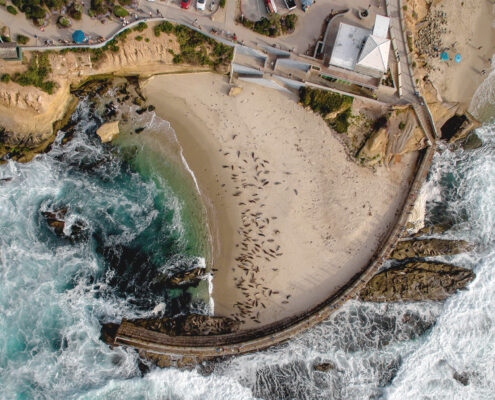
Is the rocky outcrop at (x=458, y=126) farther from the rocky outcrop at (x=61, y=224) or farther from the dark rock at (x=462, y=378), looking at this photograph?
the rocky outcrop at (x=61, y=224)

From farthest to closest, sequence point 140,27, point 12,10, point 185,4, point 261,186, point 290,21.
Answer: point 261,186 < point 290,21 < point 140,27 < point 185,4 < point 12,10

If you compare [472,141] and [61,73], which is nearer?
[61,73]

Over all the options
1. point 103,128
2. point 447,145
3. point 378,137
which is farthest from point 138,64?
point 447,145

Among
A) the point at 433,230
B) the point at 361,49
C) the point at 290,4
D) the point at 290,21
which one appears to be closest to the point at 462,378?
the point at 433,230

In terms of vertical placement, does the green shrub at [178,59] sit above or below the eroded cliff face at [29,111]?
above

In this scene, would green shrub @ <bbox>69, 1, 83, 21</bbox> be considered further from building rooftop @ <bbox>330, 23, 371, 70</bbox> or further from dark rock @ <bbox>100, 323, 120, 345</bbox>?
dark rock @ <bbox>100, 323, 120, 345</bbox>

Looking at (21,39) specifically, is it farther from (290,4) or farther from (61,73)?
(290,4)

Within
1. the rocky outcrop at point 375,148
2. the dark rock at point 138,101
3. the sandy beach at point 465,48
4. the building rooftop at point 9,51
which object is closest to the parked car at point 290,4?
the rocky outcrop at point 375,148

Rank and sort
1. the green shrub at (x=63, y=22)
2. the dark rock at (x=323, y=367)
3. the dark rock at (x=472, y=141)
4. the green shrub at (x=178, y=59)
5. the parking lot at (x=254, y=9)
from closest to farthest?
the green shrub at (x=63, y=22)
the parking lot at (x=254, y=9)
the green shrub at (x=178, y=59)
the dark rock at (x=323, y=367)
the dark rock at (x=472, y=141)
